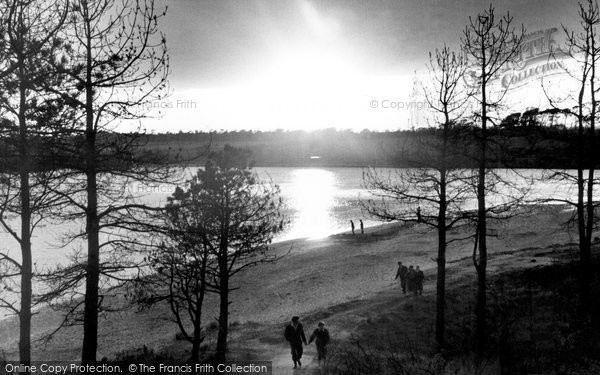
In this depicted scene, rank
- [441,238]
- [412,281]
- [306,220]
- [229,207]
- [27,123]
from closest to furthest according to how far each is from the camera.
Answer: [27,123] → [441,238] → [229,207] → [412,281] → [306,220]

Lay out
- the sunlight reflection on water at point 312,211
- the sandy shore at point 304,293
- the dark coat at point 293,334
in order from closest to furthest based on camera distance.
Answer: the dark coat at point 293,334 → the sandy shore at point 304,293 → the sunlight reflection on water at point 312,211

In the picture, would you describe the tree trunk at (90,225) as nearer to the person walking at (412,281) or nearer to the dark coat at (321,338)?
the dark coat at (321,338)

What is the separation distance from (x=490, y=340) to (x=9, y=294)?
31633 millimetres

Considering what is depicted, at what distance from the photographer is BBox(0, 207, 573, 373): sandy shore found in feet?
64.4

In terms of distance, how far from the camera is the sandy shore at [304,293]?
19.6 m

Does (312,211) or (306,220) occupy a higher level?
(312,211)

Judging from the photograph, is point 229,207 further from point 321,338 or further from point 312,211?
point 312,211

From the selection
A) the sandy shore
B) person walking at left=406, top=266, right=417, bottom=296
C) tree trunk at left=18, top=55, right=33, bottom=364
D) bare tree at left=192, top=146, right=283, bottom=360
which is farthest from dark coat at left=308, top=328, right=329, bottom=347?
person walking at left=406, top=266, right=417, bottom=296

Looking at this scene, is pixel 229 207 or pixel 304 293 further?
pixel 304 293

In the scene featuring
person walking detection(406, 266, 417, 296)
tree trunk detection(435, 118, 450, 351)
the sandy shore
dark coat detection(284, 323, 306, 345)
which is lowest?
the sandy shore

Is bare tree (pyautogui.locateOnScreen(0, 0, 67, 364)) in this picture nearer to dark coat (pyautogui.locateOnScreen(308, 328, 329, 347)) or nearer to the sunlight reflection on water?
dark coat (pyautogui.locateOnScreen(308, 328, 329, 347))

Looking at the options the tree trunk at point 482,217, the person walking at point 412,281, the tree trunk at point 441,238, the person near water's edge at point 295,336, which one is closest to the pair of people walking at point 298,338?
the person near water's edge at point 295,336

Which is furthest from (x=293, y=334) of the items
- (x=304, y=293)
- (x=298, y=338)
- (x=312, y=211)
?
(x=312, y=211)

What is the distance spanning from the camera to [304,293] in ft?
93.1
